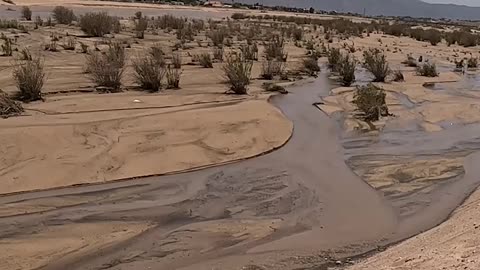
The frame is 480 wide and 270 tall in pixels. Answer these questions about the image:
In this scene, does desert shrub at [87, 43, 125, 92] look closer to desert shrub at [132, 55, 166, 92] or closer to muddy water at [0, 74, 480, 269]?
desert shrub at [132, 55, 166, 92]

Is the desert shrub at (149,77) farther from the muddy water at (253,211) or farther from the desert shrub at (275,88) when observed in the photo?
the muddy water at (253,211)

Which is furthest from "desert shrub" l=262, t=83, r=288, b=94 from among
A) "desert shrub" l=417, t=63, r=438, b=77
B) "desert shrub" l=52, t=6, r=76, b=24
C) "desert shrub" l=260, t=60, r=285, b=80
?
"desert shrub" l=52, t=6, r=76, b=24

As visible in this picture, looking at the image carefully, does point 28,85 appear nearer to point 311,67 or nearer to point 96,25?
point 311,67

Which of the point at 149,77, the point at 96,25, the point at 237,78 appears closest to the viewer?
the point at 149,77

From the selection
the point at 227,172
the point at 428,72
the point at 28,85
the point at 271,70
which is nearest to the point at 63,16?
the point at 271,70

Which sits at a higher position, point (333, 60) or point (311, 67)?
point (333, 60)

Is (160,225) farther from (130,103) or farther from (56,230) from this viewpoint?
(130,103)

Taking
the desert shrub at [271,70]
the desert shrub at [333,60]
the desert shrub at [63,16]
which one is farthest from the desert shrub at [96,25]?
the desert shrub at [271,70]

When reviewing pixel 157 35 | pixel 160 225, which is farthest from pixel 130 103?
pixel 157 35
